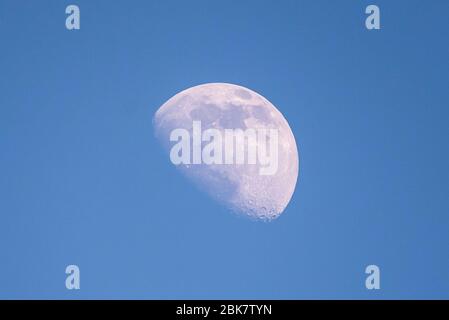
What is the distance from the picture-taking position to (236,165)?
21.3 ft

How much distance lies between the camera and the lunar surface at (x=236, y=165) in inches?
258

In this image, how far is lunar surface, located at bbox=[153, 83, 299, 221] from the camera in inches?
258

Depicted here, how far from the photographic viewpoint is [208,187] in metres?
6.62
